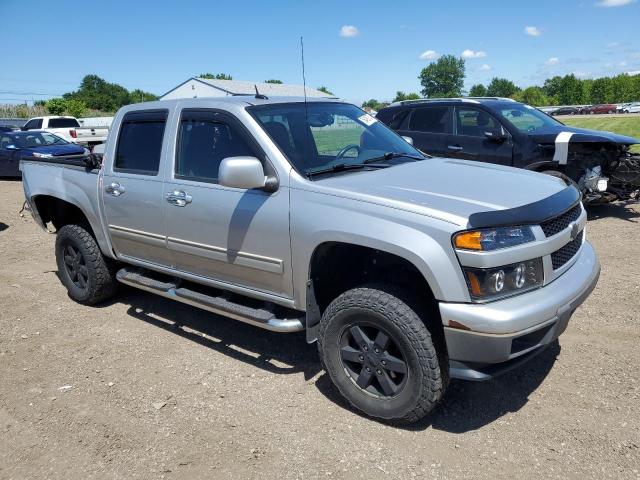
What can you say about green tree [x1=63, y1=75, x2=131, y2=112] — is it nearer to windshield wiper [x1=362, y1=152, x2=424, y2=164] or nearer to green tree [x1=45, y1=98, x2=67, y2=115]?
green tree [x1=45, y1=98, x2=67, y2=115]

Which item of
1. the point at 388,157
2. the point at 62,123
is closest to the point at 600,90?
the point at 62,123

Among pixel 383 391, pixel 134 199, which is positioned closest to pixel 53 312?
pixel 134 199

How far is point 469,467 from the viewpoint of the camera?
113 inches

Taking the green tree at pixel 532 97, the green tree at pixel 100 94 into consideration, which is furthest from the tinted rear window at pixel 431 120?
the green tree at pixel 532 97

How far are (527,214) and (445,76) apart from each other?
430 ft

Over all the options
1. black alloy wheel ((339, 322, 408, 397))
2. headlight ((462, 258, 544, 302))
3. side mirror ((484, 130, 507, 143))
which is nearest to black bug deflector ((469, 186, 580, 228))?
headlight ((462, 258, 544, 302))

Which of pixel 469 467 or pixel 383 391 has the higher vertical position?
pixel 383 391

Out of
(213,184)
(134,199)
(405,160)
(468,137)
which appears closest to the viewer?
(213,184)

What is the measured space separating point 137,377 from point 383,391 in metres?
1.92

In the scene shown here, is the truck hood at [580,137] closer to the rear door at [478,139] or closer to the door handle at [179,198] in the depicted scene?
the rear door at [478,139]

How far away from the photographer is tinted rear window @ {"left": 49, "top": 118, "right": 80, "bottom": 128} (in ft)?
71.8

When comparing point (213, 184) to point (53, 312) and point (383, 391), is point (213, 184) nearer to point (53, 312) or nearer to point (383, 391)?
point (383, 391)

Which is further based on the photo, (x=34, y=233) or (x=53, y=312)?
(x=34, y=233)

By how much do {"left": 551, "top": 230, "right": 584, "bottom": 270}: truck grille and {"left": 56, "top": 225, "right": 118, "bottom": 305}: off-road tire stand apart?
4093mm
